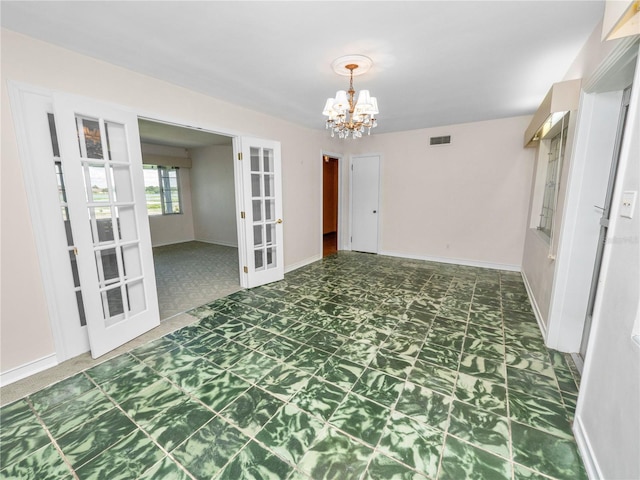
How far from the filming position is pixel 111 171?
247cm

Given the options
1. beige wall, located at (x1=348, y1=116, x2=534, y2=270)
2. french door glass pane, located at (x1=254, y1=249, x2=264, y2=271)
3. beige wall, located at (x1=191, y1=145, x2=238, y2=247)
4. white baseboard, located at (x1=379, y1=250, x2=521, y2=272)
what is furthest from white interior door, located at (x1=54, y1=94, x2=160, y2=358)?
white baseboard, located at (x1=379, y1=250, x2=521, y2=272)

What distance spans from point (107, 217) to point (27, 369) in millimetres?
1315

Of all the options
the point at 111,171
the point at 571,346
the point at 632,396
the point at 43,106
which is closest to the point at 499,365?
the point at 571,346

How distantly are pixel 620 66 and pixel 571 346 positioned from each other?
2.14m

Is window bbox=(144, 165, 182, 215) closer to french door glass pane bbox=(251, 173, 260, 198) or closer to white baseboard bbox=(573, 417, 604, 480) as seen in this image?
french door glass pane bbox=(251, 173, 260, 198)

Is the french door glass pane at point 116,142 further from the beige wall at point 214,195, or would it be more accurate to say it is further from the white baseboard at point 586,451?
the beige wall at point 214,195

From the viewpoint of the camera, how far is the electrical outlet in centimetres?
127

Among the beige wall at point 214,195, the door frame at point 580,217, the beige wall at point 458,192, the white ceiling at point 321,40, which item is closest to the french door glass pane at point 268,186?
the white ceiling at point 321,40

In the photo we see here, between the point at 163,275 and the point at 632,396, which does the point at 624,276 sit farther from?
the point at 163,275

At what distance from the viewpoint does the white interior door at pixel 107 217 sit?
2.21 meters

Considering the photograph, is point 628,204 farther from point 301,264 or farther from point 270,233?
point 301,264

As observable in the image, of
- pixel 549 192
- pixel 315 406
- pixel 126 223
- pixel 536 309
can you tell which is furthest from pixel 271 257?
pixel 549 192

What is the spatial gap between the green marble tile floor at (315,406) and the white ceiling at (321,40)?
100 inches

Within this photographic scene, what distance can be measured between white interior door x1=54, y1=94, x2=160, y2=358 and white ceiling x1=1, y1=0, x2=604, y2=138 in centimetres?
58
